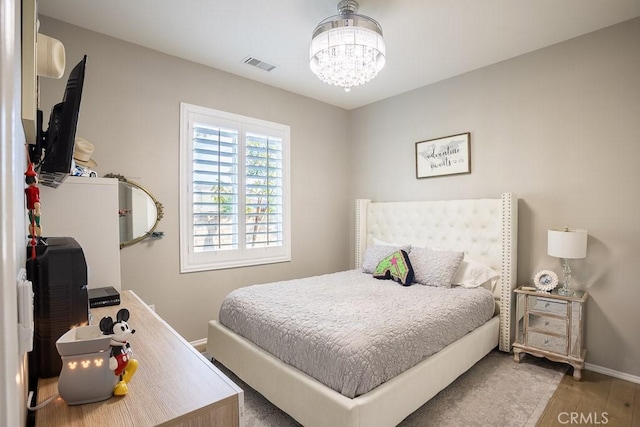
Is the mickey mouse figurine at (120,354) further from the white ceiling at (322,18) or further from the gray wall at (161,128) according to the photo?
the white ceiling at (322,18)

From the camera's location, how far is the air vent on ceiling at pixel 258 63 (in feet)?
10.2

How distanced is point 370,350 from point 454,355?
0.92 meters

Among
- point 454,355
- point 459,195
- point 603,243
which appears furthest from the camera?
point 459,195

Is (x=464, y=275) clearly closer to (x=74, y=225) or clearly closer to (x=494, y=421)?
(x=494, y=421)

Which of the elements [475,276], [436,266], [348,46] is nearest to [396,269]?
[436,266]

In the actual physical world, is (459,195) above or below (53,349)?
above

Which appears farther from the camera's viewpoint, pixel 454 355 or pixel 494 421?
pixel 454 355

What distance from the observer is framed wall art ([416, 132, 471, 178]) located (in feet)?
11.3

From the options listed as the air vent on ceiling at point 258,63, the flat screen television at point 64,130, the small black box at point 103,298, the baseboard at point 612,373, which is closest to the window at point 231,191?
the air vent on ceiling at point 258,63

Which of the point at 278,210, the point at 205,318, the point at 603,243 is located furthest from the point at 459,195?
the point at 205,318

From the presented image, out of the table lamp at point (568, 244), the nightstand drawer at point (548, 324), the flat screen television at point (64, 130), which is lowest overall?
the nightstand drawer at point (548, 324)

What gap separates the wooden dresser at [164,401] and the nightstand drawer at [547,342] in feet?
8.93

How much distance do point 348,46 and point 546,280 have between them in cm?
248

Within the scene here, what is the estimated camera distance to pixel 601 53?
104 inches
